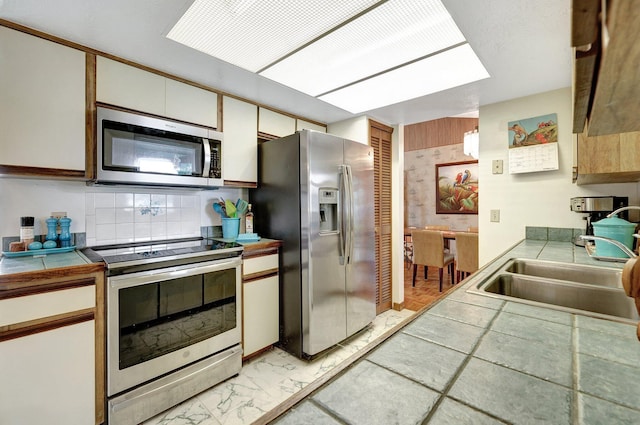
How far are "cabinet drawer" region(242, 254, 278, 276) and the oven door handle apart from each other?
0.11 m

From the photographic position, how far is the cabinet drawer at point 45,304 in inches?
48.0

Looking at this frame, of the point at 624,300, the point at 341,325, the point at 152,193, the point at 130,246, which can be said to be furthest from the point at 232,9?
the point at 341,325

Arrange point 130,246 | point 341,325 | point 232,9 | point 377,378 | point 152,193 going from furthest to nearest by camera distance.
Answer: 1. point 341,325
2. point 152,193
3. point 130,246
4. point 232,9
5. point 377,378

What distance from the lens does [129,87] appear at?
1808mm

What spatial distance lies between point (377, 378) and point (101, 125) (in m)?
1.96

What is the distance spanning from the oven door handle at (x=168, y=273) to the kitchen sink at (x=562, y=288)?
150 cm

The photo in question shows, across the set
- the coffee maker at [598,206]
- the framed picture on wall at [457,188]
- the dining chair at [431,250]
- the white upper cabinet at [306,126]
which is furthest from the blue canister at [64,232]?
the framed picture on wall at [457,188]

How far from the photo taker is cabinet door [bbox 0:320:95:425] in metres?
1.23

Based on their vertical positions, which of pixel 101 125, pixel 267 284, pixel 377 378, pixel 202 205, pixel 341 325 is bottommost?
pixel 341 325

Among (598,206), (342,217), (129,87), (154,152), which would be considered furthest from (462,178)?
(129,87)

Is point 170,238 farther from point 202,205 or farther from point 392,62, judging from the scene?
point 392,62

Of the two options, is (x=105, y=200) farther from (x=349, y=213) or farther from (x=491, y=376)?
(x=491, y=376)

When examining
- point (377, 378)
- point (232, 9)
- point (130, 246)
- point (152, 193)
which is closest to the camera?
point (377, 378)

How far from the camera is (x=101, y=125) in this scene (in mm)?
1649
